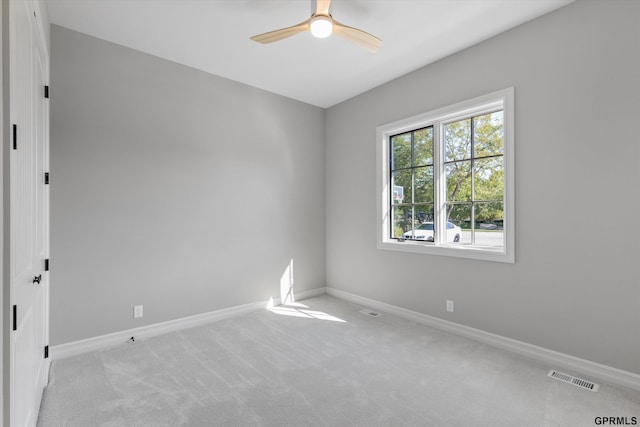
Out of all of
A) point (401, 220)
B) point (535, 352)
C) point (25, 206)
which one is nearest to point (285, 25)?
point (25, 206)

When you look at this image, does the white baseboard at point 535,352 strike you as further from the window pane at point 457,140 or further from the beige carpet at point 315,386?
the window pane at point 457,140

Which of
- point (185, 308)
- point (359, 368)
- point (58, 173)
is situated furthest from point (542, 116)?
point (58, 173)

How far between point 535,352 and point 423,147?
2.31 m

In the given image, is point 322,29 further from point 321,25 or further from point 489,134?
point 489,134

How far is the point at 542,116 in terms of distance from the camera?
8.73ft

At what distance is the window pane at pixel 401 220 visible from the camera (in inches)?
154

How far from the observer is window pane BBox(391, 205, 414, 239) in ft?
12.8

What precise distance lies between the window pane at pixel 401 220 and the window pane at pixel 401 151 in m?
0.53

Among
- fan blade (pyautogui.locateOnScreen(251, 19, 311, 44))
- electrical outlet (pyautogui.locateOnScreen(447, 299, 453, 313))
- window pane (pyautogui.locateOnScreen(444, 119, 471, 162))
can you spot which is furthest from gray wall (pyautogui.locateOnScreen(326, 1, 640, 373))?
fan blade (pyautogui.locateOnScreen(251, 19, 311, 44))

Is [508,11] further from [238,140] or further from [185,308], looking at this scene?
[185,308]

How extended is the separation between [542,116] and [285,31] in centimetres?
223

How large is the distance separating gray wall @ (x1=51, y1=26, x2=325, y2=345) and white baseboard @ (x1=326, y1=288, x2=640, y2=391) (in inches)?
70.0

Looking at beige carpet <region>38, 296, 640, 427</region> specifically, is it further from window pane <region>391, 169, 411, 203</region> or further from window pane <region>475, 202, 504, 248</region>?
window pane <region>391, 169, 411, 203</region>

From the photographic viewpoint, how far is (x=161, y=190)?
3322 mm
